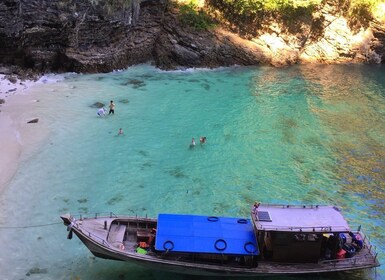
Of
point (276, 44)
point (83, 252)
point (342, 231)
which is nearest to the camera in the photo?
point (342, 231)

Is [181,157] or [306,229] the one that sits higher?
[306,229]

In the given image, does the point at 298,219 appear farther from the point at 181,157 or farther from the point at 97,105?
the point at 97,105

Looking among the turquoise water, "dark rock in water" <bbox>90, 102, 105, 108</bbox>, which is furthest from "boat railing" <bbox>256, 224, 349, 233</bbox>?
"dark rock in water" <bbox>90, 102, 105, 108</bbox>

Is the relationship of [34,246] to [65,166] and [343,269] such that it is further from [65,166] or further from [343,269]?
[343,269]

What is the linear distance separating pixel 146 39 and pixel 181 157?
23.1 meters

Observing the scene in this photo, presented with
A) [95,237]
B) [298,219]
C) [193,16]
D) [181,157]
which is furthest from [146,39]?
[298,219]

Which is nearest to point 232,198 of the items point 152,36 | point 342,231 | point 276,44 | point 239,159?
point 239,159

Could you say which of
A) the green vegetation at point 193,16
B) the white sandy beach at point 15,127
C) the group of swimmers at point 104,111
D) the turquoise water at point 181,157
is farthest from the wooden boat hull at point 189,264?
the green vegetation at point 193,16

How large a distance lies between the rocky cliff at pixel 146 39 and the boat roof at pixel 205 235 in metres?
29.0

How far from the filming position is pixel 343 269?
17922 mm

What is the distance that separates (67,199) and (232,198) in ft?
32.4

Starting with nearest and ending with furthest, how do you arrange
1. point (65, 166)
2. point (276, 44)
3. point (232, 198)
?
point (232, 198)
point (65, 166)
point (276, 44)

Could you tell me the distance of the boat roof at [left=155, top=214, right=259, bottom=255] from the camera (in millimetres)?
17328

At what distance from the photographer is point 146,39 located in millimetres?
47625
